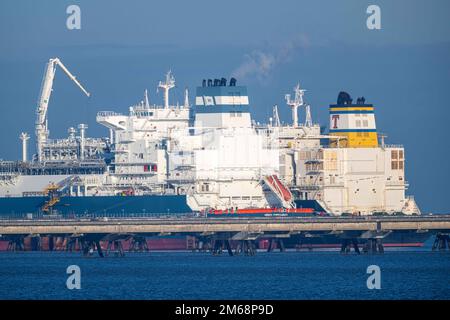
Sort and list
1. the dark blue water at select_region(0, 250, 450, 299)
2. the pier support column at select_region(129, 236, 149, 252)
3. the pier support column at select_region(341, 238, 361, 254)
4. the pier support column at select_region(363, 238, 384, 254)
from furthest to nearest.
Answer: the pier support column at select_region(129, 236, 149, 252) → the pier support column at select_region(341, 238, 361, 254) → the pier support column at select_region(363, 238, 384, 254) → the dark blue water at select_region(0, 250, 450, 299)

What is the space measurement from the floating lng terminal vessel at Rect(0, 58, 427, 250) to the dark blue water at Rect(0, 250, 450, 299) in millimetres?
6236

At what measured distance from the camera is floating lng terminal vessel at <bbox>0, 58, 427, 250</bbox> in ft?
333

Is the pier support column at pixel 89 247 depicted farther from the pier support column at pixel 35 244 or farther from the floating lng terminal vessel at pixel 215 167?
the pier support column at pixel 35 244

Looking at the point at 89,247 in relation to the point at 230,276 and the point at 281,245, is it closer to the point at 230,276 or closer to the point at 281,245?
the point at 281,245

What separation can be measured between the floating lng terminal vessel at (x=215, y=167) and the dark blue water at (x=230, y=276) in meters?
6.24

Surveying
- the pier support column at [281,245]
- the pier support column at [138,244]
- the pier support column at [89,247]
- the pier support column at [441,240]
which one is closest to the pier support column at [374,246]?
the pier support column at [441,240]

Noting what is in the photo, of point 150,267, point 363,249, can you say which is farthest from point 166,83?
point 150,267

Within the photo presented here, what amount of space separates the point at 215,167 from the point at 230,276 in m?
28.4

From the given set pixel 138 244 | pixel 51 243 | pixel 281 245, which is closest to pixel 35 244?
pixel 51 243

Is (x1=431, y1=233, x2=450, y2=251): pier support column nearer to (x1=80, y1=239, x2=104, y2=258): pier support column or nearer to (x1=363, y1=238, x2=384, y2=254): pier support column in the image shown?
(x1=363, y1=238, x2=384, y2=254): pier support column

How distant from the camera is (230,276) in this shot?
7381 centimetres

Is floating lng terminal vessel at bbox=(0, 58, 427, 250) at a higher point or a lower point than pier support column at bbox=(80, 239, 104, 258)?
higher

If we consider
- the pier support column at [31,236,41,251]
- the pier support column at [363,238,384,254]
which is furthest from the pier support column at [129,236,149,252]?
the pier support column at [363,238,384,254]
